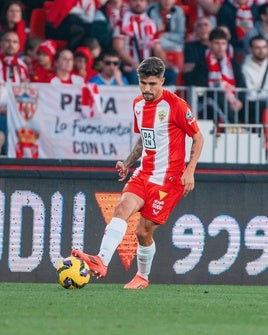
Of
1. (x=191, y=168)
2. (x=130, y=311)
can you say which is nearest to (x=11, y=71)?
(x=191, y=168)

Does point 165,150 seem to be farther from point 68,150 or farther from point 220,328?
point 68,150

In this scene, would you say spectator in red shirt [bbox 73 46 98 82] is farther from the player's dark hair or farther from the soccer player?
the player's dark hair

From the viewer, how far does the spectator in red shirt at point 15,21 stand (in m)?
16.6

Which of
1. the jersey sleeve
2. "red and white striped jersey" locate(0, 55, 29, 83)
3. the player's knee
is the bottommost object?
the player's knee

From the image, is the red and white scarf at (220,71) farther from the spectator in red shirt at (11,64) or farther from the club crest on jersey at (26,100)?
the club crest on jersey at (26,100)

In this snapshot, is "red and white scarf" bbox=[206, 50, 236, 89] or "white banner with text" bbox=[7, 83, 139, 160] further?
"red and white scarf" bbox=[206, 50, 236, 89]

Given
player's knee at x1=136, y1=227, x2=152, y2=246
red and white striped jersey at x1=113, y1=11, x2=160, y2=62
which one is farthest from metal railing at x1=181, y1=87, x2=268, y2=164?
player's knee at x1=136, y1=227, x2=152, y2=246

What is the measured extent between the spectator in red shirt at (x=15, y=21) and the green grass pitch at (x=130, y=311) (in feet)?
19.4

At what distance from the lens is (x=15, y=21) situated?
54.6 ft

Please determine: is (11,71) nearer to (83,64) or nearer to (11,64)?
(11,64)

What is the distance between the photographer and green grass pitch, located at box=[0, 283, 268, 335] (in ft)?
25.9

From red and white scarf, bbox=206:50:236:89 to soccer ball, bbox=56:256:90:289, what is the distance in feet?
21.5

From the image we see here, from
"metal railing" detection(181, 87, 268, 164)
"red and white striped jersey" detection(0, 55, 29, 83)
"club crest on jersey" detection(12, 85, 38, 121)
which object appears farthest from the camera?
"red and white striped jersey" detection(0, 55, 29, 83)

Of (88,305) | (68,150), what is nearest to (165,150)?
(88,305)
